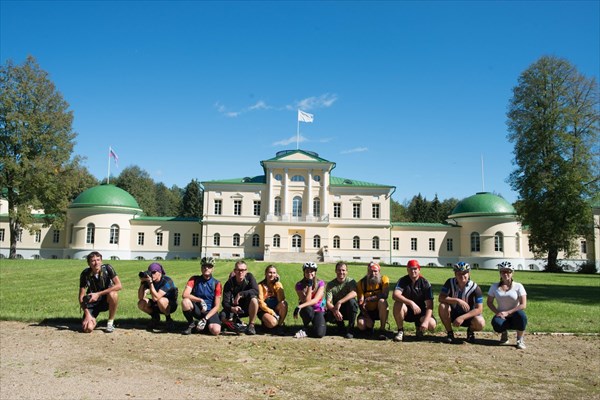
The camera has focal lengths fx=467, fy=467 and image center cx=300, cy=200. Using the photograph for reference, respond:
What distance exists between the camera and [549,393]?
5070 mm

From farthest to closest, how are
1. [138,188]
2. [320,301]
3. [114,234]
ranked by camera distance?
1. [138,188]
2. [114,234]
3. [320,301]

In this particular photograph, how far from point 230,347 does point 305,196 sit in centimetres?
3937

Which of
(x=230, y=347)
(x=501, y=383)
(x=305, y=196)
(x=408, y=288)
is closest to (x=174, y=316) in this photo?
(x=230, y=347)

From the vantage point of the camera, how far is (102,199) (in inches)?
1775

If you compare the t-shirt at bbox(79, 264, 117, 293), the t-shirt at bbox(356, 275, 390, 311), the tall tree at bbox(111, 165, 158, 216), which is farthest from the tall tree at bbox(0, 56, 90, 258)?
the t-shirt at bbox(356, 275, 390, 311)

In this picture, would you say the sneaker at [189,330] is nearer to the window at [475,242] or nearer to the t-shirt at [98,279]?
the t-shirt at [98,279]

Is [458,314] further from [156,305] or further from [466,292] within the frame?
[156,305]

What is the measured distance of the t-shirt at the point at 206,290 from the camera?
308 inches

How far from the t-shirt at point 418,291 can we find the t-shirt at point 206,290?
3.04 metres

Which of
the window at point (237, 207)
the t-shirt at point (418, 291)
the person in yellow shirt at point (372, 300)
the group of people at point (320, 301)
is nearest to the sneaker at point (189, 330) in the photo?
the group of people at point (320, 301)

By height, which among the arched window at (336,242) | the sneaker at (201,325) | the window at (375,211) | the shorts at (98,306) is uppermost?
the window at (375,211)

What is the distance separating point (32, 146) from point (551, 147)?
132 feet

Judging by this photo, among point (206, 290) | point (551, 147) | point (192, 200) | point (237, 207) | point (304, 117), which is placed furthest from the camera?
point (192, 200)

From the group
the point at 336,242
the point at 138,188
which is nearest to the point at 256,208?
the point at 336,242
